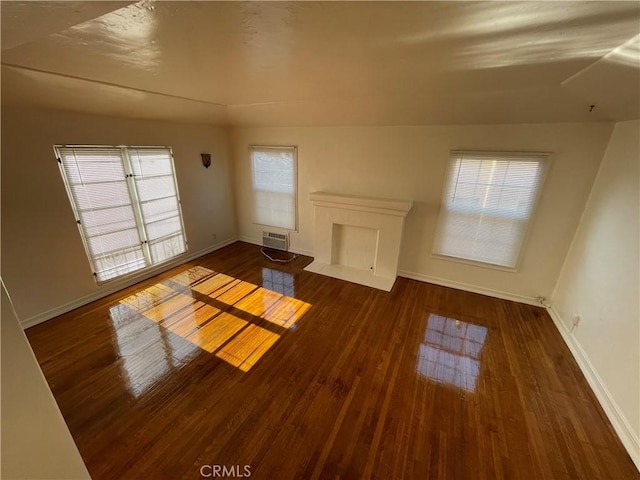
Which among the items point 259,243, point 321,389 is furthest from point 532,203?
point 259,243

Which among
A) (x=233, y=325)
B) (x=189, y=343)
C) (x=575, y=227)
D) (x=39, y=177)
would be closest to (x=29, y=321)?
(x=39, y=177)

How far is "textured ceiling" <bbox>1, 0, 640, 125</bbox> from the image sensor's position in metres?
1.23

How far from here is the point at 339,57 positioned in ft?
6.11

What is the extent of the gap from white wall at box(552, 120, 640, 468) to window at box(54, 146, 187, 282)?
5368mm

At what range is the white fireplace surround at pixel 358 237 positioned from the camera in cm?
383

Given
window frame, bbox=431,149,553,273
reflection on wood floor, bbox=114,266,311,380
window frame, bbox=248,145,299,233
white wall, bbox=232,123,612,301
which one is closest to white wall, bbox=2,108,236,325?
reflection on wood floor, bbox=114,266,311,380

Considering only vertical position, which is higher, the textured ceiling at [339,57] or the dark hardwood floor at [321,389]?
the textured ceiling at [339,57]

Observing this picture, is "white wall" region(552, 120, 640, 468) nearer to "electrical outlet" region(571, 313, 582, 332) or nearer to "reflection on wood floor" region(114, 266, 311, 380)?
"electrical outlet" region(571, 313, 582, 332)

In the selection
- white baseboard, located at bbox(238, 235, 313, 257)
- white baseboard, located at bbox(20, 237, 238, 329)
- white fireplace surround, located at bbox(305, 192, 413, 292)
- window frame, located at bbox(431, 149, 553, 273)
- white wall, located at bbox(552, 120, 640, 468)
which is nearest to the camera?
white wall, located at bbox(552, 120, 640, 468)

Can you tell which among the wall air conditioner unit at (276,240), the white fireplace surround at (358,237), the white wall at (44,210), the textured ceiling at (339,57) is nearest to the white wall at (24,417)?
the textured ceiling at (339,57)

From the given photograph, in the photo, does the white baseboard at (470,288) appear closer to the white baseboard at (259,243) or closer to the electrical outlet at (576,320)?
the electrical outlet at (576,320)

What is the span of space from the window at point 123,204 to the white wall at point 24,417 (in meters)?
3.19

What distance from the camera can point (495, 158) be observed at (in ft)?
10.6

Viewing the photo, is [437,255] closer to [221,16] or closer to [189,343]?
[189,343]
